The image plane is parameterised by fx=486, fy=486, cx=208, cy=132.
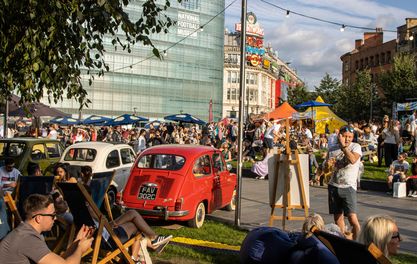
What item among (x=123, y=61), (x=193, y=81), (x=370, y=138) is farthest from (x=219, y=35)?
(x=370, y=138)

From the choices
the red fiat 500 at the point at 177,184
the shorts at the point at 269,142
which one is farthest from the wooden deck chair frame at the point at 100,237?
the shorts at the point at 269,142

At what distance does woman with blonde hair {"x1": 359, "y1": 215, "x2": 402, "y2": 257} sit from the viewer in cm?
388

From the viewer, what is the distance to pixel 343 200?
721 centimetres

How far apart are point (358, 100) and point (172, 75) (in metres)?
60.8

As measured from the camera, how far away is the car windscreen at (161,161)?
32.7 feet

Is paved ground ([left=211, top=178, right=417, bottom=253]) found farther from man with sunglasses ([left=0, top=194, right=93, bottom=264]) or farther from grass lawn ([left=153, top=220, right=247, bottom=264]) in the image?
man with sunglasses ([left=0, top=194, right=93, bottom=264])

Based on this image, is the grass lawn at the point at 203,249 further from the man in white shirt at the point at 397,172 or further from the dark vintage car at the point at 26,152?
the man in white shirt at the point at 397,172

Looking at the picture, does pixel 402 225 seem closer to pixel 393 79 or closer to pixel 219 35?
pixel 393 79

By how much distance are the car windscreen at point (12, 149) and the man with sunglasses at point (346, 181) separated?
9.22 metres

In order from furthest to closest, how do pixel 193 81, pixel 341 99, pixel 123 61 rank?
1. pixel 193 81
2. pixel 123 61
3. pixel 341 99

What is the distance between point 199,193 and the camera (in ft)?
32.0

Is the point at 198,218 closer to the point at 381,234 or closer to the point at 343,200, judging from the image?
the point at 343,200

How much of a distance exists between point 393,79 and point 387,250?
4623 cm

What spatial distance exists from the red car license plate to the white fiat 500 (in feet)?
10.2
